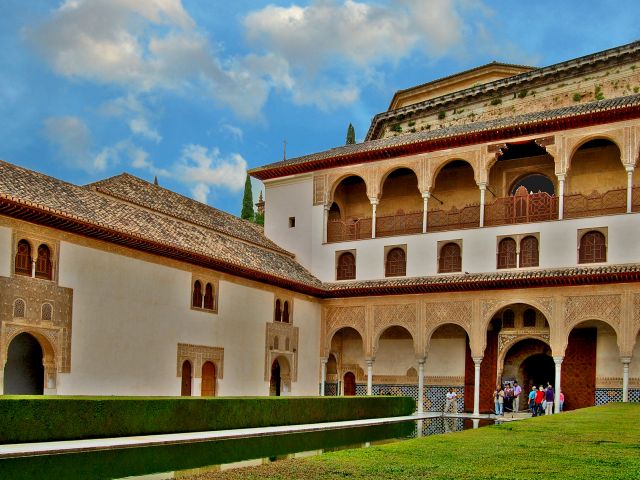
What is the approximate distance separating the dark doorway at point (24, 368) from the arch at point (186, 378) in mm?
3822

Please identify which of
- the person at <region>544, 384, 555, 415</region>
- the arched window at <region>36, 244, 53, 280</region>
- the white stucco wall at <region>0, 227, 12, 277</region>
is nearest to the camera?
the white stucco wall at <region>0, 227, 12, 277</region>

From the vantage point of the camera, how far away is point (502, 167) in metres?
27.0

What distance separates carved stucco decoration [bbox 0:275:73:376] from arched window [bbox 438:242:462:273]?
12.8m

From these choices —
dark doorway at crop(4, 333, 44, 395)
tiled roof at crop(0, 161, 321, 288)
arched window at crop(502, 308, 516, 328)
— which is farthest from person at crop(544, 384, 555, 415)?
dark doorway at crop(4, 333, 44, 395)

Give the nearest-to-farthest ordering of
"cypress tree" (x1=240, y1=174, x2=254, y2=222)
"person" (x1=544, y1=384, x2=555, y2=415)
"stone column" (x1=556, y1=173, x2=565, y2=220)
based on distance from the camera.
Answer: "person" (x1=544, y1=384, x2=555, y2=415) < "stone column" (x1=556, y1=173, x2=565, y2=220) < "cypress tree" (x1=240, y1=174, x2=254, y2=222)

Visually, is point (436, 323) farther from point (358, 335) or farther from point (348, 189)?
point (348, 189)

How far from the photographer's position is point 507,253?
2442 cm

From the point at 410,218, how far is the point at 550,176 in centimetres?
499

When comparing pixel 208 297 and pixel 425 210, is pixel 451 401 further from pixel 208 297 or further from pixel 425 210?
pixel 208 297

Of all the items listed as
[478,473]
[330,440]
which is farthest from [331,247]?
[478,473]

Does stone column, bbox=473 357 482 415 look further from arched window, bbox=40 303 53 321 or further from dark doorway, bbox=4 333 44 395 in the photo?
arched window, bbox=40 303 53 321

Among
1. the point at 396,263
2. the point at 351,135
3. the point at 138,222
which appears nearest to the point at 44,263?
the point at 138,222

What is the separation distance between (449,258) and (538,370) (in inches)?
200

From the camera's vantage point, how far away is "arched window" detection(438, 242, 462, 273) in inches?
1003
